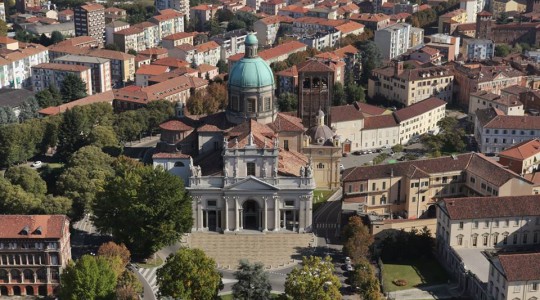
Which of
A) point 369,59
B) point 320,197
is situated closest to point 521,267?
point 320,197

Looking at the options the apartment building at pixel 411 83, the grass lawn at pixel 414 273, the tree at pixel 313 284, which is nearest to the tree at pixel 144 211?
the tree at pixel 313 284

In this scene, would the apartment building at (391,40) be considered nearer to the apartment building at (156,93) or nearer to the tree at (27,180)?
the apartment building at (156,93)

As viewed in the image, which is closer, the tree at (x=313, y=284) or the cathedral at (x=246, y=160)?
the tree at (x=313, y=284)

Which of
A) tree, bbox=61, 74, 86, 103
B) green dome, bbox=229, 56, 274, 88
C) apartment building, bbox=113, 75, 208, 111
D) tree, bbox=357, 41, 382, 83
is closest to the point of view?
green dome, bbox=229, 56, 274, 88

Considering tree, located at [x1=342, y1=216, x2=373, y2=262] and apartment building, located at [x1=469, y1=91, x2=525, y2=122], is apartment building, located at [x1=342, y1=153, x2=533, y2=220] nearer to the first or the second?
tree, located at [x1=342, y1=216, x2=373, y2=262]

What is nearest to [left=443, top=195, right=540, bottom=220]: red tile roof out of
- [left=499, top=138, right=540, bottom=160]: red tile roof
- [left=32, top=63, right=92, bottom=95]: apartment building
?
[left=499, top=138, right=540, bottom=160]: red tile roof

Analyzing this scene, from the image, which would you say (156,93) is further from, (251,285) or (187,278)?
(251,285)
